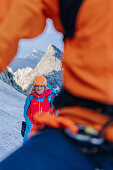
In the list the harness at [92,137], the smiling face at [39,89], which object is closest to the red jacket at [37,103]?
the smiling face at [39,89]

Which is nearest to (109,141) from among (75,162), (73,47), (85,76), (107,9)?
(75,162)

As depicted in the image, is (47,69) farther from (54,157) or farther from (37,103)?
(54,157)

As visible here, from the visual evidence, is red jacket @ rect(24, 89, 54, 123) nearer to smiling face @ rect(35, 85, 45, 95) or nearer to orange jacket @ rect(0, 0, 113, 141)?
smiling face @ rect(35, 85, 45, 95)

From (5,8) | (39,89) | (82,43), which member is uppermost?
(5,8)

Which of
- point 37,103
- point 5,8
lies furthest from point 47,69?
point 5,8

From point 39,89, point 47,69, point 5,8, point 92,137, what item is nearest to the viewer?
point 92,137

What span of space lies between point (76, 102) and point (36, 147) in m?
0.27

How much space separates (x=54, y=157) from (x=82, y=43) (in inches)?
20.4

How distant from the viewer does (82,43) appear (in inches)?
59.1

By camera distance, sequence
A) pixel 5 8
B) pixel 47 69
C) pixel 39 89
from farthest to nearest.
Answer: pixel 47 69 → pixel 39 89 → pixel 5 8

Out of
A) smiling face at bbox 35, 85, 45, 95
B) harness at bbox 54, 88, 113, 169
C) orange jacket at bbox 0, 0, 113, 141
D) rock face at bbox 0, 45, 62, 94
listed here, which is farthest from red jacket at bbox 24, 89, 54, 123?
rock face at bbox 0, 45, 62, 94

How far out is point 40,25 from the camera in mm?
1619

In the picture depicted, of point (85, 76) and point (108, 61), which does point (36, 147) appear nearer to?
point (85, 76)

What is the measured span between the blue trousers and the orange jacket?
0.12m
